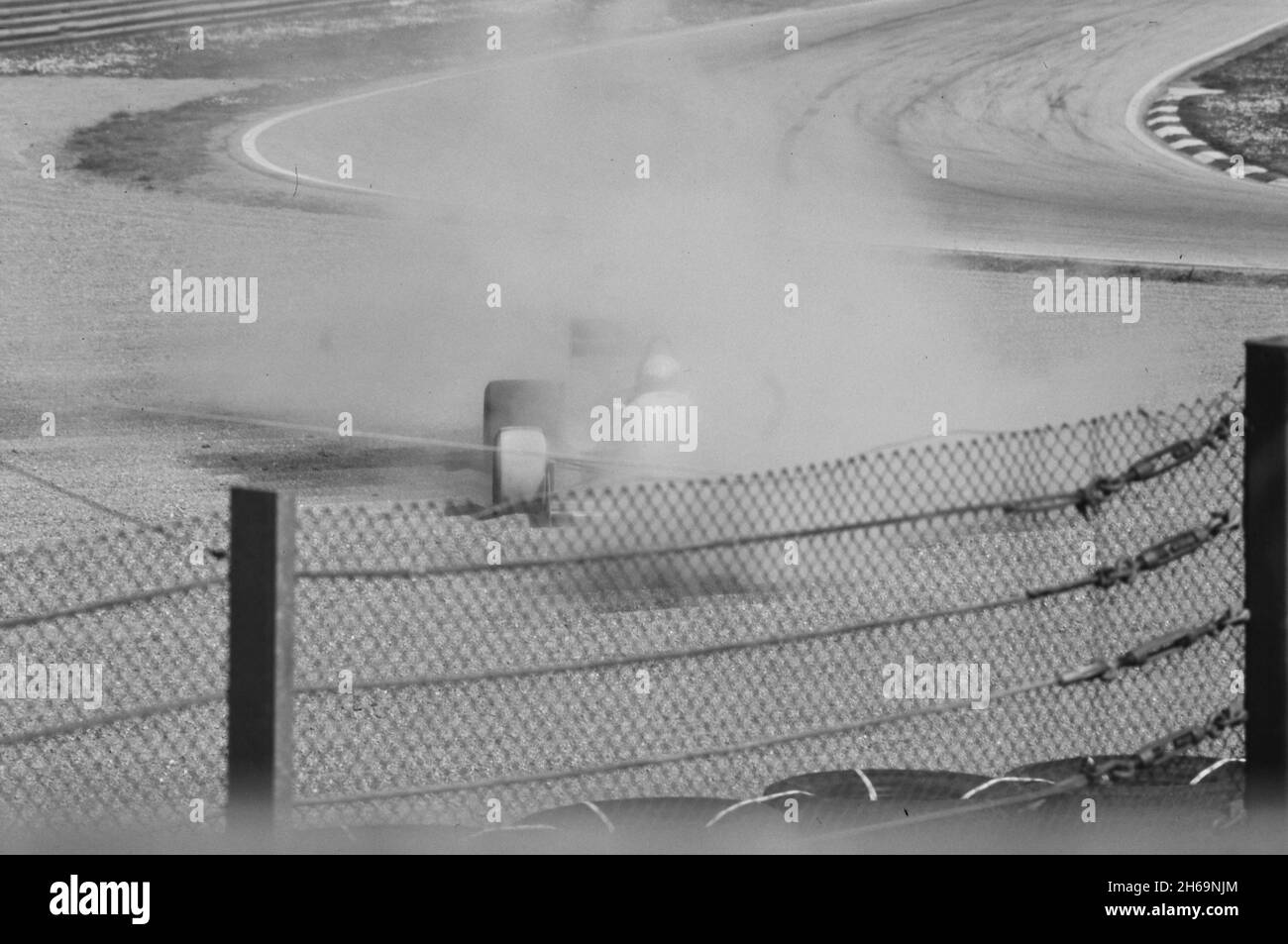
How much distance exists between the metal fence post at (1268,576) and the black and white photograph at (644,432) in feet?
0.03

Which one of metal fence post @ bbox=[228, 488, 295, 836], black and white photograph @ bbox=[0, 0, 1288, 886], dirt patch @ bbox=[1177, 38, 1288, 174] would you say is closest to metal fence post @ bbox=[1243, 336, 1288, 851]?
black and white photograph @ bbox=[0, 0, 1288, 886]

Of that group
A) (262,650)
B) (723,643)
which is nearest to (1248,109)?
(723,643)

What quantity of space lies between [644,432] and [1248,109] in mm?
13203

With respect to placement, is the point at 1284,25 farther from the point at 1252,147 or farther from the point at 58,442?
the point at 58,442

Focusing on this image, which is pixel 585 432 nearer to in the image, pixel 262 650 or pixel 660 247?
pixel 262 650

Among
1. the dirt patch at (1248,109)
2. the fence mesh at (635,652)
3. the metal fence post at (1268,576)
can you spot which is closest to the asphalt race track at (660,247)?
the dirt patch at (1248,109)

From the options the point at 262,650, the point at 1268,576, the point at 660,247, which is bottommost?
the point at 262,650

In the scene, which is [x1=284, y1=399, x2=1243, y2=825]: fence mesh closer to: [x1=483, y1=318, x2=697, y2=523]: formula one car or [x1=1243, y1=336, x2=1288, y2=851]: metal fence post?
[x1=483, y1=318, x2=697, y2=523]: formula one car

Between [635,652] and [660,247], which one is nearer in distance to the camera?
[635,652]

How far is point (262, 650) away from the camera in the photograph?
3473 mm

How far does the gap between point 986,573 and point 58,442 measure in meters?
5.86

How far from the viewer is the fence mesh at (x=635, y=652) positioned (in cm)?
576
